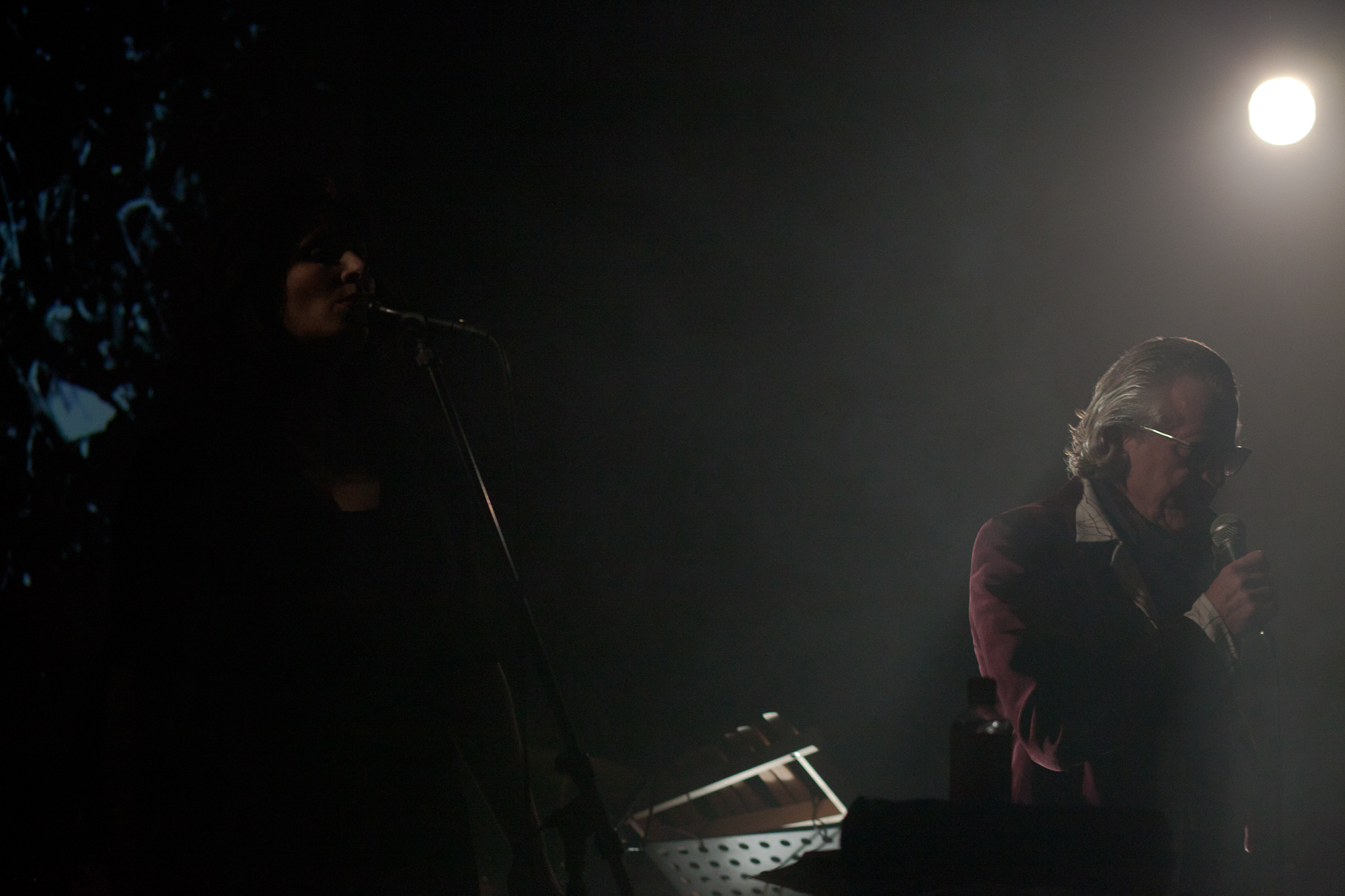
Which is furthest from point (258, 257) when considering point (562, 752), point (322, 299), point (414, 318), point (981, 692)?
point (981, 692)

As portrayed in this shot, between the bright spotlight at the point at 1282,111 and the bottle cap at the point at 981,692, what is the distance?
2.21 metres

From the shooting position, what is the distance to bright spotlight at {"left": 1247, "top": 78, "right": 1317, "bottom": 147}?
2.35 meters

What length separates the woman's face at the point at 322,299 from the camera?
1.20 metres

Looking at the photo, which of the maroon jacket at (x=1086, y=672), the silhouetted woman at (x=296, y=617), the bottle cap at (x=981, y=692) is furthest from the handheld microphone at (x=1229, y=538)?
the silhouetted woman at (x=296, y=617)

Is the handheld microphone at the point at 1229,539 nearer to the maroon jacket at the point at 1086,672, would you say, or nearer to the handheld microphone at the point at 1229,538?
the handheld microphone at the point at 1229,538

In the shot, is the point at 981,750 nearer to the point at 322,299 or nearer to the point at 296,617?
the point at 296,617

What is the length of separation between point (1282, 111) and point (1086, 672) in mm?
1788

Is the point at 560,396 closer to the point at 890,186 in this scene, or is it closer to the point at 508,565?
the point at 890,186

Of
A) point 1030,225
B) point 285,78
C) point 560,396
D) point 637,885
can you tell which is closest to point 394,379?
point 637,885

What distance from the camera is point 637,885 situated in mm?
1586

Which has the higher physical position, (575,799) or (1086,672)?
→ (575,799)

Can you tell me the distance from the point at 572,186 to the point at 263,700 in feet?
6.35

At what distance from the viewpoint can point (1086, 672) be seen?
1620mm

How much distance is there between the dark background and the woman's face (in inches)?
50.9
